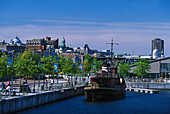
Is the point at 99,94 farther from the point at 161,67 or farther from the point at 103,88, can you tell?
the point at 161,67

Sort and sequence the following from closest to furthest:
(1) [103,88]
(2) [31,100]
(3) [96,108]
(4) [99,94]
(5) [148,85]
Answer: (2) [31,100]
(3) [96,108]
(4) [99,94]
(1) [103,88]
(5) [148,85]

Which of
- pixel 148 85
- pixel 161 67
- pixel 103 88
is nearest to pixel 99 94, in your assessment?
pixel 103 88

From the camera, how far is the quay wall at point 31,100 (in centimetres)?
4375

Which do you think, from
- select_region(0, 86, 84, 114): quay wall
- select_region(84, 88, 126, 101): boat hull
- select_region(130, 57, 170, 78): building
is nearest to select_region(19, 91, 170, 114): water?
select_region(0, 86, 84, 114): quay wall

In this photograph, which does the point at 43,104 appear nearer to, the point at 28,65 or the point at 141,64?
the point at 28,65

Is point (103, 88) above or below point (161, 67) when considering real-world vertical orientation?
below

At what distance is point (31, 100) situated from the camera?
168ft

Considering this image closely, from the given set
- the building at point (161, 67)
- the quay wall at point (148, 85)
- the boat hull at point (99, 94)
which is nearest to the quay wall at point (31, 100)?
the boat hull at point (99, 94)

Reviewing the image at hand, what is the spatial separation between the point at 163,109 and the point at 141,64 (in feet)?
225

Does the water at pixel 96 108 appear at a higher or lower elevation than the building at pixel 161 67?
lower

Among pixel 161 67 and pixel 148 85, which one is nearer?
pixel 148 85

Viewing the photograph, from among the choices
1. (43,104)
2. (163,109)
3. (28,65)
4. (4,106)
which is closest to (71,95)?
(28,65)

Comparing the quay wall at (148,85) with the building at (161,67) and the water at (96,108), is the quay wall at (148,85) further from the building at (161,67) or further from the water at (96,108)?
the water at (96,108)

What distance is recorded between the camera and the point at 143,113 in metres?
52.4
